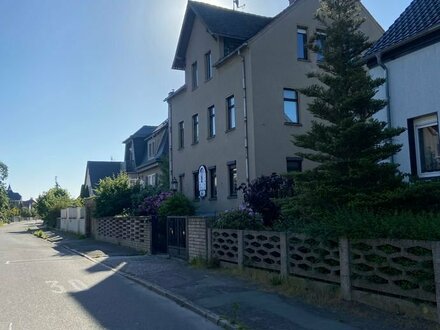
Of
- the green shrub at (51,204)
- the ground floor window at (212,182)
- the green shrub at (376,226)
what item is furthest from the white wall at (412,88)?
the green shrub at (51,204)

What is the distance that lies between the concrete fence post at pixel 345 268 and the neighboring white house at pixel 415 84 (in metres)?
4.18

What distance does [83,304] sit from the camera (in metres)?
9.52

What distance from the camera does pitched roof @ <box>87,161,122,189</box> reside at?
63241 mm

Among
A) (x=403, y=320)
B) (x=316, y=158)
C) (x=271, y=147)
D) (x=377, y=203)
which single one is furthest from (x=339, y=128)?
(x=271, y=147)

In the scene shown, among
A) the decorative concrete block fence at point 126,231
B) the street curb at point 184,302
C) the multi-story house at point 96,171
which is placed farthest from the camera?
the multi-story house at point 96,171

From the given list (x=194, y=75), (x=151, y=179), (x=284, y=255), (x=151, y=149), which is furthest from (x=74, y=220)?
(x=284, y=255)

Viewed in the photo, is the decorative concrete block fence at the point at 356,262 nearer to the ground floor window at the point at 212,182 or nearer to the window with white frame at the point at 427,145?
the window with white frame at the point at 427,145

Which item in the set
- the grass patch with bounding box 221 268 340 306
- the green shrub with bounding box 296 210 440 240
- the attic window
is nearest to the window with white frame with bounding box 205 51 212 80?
the attic window

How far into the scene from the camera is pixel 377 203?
9852 millimetres

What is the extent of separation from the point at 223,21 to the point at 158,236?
428 inches

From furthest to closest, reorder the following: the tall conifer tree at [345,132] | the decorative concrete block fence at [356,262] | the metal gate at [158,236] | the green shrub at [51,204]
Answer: the green shrub at [51,204]
the metal gate at [158,236]
the tall conifer tree at [345,132]
the decorative concrete block fence at [356,262]

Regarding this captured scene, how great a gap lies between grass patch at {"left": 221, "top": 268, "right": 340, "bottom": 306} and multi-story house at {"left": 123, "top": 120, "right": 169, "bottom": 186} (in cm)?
2159

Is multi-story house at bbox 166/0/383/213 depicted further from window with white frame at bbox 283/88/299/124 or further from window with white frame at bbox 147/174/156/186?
window with white frame at bbox 147/174/156/186

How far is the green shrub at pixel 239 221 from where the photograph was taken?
43.8ft
